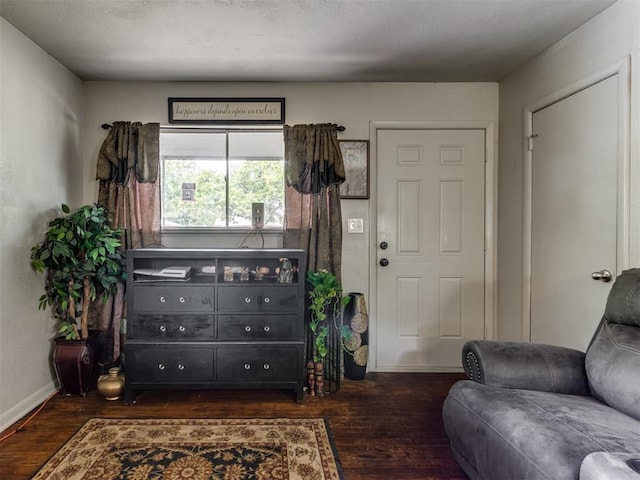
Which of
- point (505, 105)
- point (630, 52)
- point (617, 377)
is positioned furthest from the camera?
point (505, 105)

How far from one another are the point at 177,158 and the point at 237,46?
1042 mm

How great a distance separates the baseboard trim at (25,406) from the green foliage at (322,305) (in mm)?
1863

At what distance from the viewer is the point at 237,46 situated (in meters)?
2.35

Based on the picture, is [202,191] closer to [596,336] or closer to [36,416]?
[36,416]

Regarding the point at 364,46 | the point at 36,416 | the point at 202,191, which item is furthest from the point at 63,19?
the point at 36,416

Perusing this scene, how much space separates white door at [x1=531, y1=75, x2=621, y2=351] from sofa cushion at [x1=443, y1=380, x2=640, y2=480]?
0.81m

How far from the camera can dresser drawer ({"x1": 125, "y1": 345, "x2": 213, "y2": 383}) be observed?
238 cm

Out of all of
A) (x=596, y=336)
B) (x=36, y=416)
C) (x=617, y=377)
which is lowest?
(x=36, y=416)

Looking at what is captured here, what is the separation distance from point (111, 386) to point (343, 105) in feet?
8.84

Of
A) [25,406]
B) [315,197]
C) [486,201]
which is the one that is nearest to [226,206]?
[315,197]

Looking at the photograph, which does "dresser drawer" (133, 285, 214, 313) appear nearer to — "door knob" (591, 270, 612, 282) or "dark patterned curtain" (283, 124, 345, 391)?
"dark patterned curtain" (283, 124, 345, 391)

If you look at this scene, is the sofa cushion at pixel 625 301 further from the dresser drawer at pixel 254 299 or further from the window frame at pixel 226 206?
the window frame at pixel 226 206

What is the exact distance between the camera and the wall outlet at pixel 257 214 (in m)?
2.85

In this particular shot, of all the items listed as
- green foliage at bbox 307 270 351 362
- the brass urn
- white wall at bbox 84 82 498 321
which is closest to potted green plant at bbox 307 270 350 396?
green foliage at bbox 307 270 351 362
